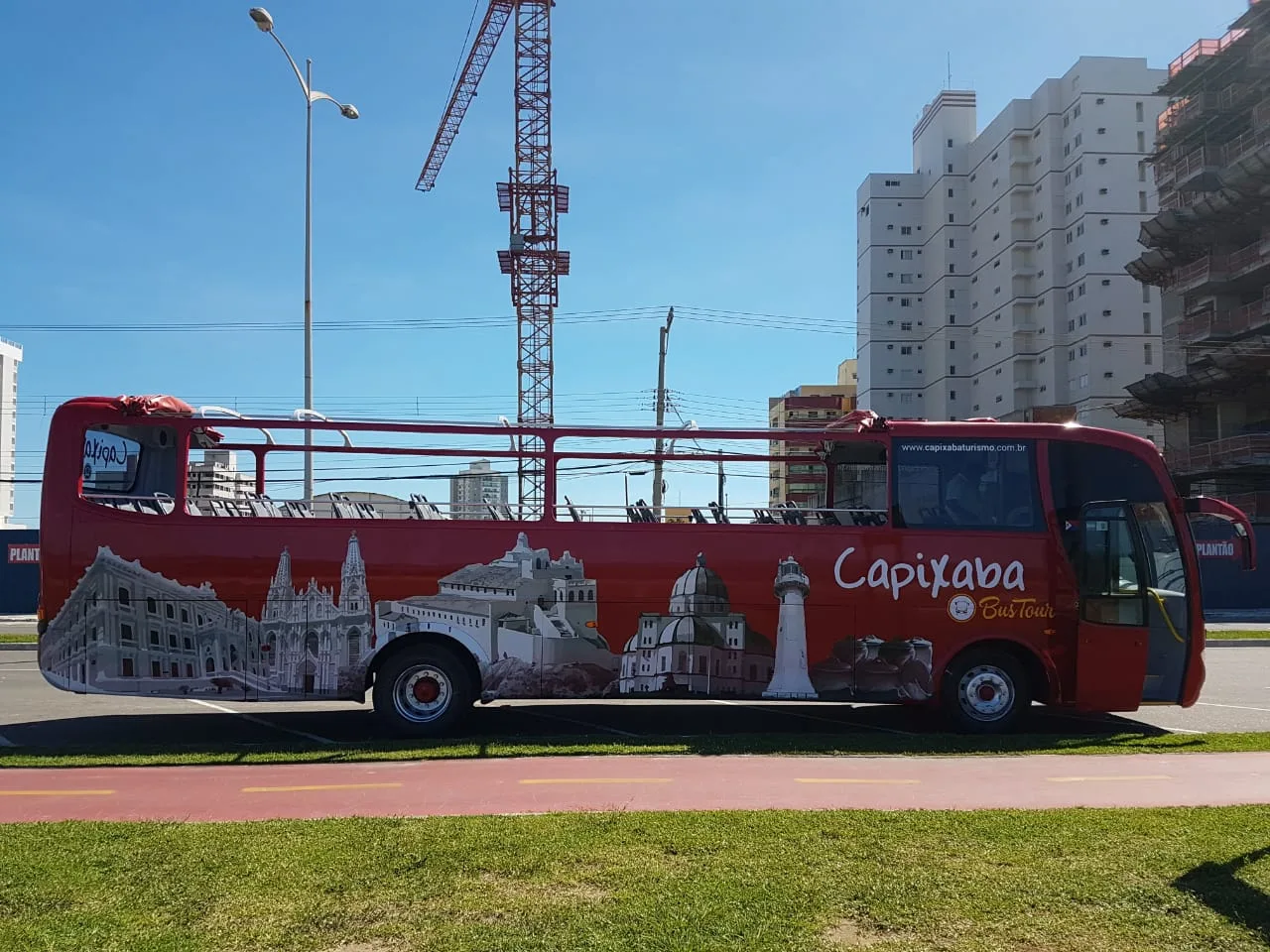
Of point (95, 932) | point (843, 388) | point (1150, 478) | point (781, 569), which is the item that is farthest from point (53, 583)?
point (843, 388)

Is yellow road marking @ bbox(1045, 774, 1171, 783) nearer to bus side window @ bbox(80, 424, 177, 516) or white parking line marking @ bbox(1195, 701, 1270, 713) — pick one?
white parking line marking @ bbox(1195, 701, 1270, 713)

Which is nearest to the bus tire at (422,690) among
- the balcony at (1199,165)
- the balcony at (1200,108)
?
the balcony at (1199,165)

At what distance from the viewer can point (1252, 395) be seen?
46562 millimetres

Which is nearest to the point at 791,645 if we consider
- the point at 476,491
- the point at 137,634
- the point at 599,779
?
the point at 599,779

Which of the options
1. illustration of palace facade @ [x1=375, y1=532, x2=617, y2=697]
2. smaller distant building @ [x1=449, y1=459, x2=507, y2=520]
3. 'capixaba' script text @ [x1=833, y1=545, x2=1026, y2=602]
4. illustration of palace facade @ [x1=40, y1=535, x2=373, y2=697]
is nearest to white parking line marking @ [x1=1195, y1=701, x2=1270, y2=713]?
'capixaba' script text @ [x1=833, y1=545, x2=1026, y2=602]

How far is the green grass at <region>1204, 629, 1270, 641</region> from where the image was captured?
74.3 feet

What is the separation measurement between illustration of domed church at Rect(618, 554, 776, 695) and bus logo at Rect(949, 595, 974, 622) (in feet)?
6.04

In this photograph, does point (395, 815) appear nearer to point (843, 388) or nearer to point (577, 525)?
point (577, 525)

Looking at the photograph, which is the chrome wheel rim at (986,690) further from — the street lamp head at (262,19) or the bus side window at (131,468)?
the street lamp head at (262,19)

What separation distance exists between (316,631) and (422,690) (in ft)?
3.92

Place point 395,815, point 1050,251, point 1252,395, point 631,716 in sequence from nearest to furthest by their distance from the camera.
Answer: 1. point 395,815
2. point 631,716
3. point 1252,395
4. point 1050,251

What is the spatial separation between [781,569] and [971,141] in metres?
87.3

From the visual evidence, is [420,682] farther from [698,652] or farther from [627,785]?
[627,785]

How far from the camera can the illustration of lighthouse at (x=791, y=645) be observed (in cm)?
958
